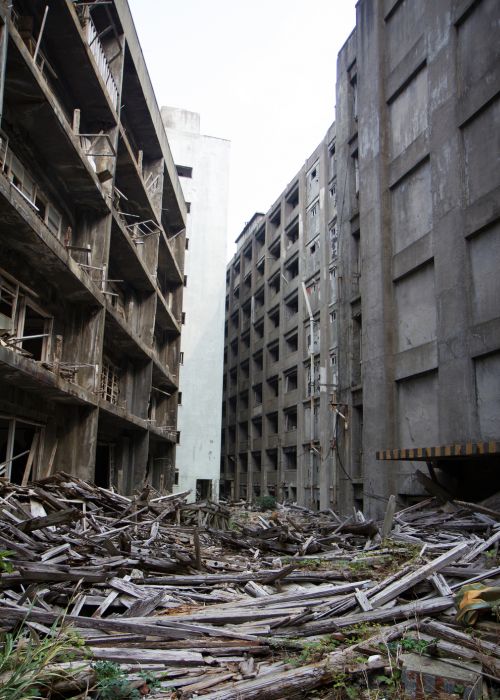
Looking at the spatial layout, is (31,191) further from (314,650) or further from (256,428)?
(256,428)

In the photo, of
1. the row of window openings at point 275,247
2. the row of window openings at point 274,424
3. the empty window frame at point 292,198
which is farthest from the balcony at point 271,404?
the empty window frame at point 292,198

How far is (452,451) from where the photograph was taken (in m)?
13.0

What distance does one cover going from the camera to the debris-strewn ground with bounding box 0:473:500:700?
4590mm

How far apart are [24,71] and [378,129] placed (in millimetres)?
14350

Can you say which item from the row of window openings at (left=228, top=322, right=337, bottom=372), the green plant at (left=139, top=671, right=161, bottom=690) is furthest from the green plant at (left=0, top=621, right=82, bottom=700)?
the row of window openings at (left=228, top=322, right=337, bottom=372)

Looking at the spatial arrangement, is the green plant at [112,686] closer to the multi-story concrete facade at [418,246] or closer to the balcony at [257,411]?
the multi-story concrete facade at [418,246]

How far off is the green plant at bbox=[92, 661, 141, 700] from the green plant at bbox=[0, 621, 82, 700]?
207 millimetres

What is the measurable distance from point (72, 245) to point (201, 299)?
2194 cm

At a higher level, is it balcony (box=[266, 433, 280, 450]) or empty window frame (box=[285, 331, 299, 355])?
empty window frame (box=[285, 331, 299, 355])

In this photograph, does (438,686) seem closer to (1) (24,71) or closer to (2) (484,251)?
(1) (24,71)

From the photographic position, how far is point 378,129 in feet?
70.4

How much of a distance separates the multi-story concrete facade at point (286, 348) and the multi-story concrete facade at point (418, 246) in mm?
6060

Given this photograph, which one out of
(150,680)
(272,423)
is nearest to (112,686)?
(150,680)

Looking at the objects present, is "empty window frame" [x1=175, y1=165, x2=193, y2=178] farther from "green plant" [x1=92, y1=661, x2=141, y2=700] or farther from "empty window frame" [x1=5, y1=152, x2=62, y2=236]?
"green plant" [x1=92, y1=661, x2=141, y2=700]
